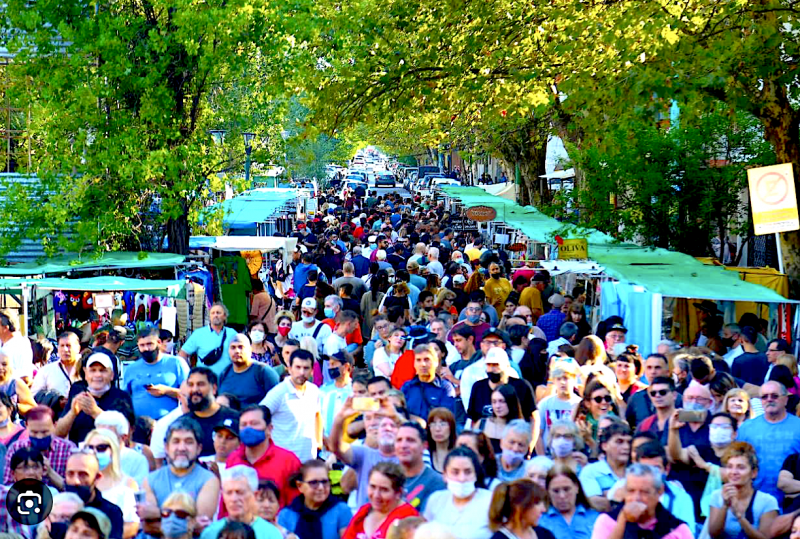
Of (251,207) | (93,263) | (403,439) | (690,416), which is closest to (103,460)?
(403,439)

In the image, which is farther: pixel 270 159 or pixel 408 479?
pixel 270 159

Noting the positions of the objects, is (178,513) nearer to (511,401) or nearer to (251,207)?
(511,401)

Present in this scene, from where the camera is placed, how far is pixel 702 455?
867 cm

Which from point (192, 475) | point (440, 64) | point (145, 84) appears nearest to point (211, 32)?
point (145, 84)

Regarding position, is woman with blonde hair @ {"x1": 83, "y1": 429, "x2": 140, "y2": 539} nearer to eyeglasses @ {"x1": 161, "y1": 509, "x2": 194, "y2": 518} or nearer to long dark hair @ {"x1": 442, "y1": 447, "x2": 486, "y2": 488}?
Answer: eyeglasses @ {"x1": 161, "y1": 509, "x2": 194, "y2": 518}

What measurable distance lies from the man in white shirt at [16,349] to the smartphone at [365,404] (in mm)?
4378

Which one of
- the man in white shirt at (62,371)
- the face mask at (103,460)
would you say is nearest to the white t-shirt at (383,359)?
the man in white shirt at (62,371)

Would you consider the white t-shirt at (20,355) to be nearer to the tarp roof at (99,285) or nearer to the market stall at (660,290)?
the tarp roof at (99,285)

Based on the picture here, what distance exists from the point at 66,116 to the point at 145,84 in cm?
121

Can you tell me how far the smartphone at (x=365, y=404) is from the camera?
888 cm

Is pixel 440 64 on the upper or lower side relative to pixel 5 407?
upper

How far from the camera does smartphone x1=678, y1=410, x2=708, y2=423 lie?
886 cm

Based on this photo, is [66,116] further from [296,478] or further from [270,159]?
[296,478]

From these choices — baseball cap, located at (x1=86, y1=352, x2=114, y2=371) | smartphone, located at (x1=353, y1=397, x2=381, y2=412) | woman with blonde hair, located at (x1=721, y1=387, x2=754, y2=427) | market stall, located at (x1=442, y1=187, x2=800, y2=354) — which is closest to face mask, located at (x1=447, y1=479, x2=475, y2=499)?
smartphone, located at (x1=353, y1=397, x2=381, y2=412)
